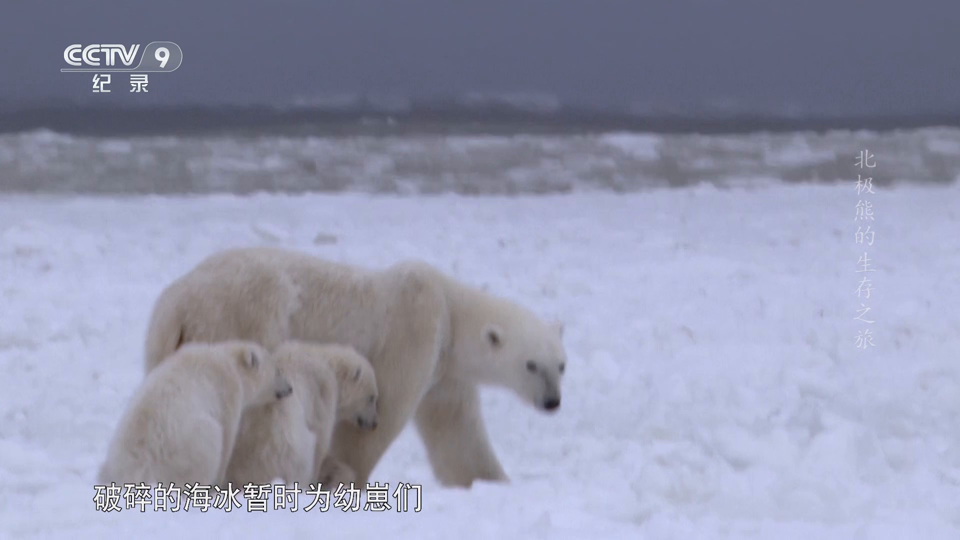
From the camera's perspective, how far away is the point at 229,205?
11.1 meters

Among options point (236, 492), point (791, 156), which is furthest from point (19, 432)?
point (791, 156)

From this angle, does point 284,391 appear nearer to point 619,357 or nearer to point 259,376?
point 259,376

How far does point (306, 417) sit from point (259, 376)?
37 cm

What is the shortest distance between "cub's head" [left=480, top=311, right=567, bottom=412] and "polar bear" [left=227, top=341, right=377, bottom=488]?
51 centimetres

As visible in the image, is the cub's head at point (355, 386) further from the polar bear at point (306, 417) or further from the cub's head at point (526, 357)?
the cub's head at point (526, 357)

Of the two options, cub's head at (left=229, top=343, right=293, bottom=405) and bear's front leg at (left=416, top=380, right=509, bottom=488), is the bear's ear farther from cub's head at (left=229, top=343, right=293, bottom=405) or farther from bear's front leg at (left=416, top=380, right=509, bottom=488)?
cub's head at (left=229, top=343, right=293, bottom=405)

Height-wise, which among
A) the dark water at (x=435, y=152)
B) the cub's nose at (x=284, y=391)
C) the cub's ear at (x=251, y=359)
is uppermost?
the dark water at (x=435, y=152)

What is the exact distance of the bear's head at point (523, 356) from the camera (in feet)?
15.4

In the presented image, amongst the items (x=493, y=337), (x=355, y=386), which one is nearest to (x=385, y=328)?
(x=355, y=386)

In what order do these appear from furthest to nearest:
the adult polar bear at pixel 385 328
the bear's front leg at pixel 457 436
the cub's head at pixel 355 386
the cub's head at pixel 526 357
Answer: the bear's front leg at pixel 457 436 < the cub's head at pixel 526 357 < the adult polar bear at pixel 385 328 < the cub's head at pixel 355 386

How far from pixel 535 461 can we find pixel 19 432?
2337mm

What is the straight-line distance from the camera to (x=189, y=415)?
3.77 metres

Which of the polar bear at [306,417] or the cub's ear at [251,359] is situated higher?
the cub's ear at [251,359]

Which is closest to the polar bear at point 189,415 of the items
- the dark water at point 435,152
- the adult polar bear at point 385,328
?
the adult polar bear at point 385,328
